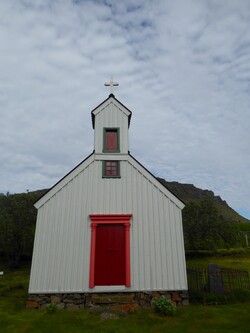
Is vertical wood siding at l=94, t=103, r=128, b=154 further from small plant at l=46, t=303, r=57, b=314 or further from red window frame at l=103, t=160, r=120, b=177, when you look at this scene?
small plant at l=46, t=303, r=57, b=314

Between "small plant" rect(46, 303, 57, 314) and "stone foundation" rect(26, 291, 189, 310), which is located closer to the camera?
"small plant" rect(46, 303, 57, 314)

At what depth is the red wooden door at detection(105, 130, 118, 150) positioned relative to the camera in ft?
43.7

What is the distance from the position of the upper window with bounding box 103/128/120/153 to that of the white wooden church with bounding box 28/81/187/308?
0.24m

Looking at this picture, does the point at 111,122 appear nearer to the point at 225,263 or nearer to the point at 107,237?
the point at 107,237

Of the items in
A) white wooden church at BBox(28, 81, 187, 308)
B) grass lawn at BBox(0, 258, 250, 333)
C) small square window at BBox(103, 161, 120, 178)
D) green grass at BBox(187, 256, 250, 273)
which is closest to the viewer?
grass lawn at BBox(0, 258, 250, 333)

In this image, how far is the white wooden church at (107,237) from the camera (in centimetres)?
1097

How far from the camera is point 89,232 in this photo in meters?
11.6

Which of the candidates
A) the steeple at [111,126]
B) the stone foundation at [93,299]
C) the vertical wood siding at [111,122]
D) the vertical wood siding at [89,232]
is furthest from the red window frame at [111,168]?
the stone foundation at [93,299]

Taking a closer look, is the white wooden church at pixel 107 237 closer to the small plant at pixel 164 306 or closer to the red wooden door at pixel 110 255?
the red wooden door at pixel 110 255

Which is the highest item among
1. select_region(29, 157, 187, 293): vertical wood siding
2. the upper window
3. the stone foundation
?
the upper window

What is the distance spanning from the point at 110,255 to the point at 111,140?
570 cm

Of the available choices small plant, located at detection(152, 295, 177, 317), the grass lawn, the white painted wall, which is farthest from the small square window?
the grass lawn

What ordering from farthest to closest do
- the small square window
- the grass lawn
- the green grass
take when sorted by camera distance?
the green grass < the small square window < the grass lawn

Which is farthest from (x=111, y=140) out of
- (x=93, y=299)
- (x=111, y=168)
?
(x=93, y=299)
